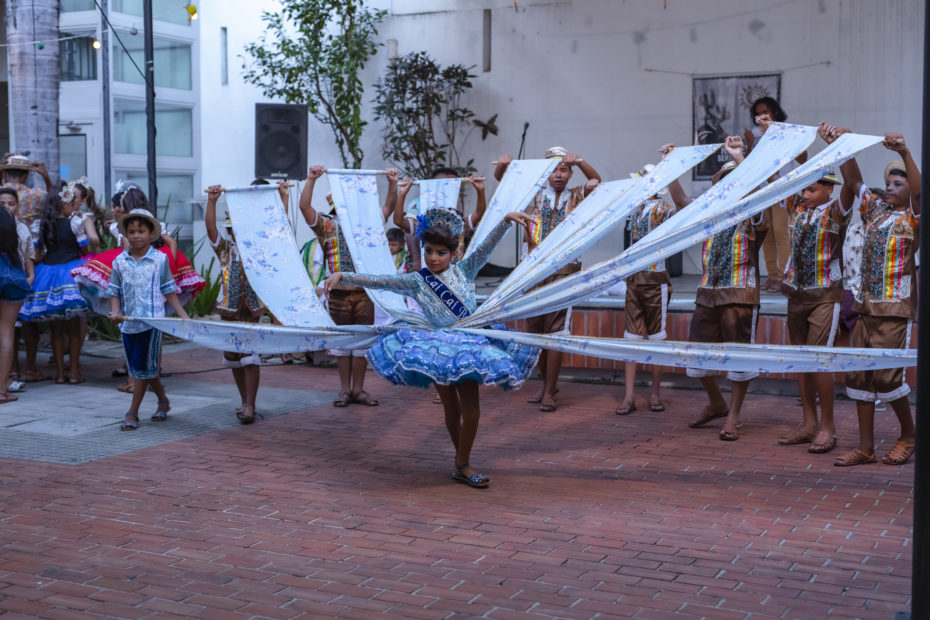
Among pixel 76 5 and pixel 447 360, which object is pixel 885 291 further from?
pixel 76 5

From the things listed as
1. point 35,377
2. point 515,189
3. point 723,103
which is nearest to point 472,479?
point 515,189

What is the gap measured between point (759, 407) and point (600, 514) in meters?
3.35

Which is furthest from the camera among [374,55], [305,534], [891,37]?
[374,55]

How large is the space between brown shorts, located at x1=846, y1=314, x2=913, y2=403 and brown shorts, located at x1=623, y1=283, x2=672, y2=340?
6.69 feet

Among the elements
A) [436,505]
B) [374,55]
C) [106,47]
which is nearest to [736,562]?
[436,505]

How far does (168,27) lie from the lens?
674 inches

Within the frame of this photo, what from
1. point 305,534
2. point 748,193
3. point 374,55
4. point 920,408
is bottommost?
point 305,534

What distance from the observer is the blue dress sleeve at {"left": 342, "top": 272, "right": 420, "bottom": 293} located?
5671 mm

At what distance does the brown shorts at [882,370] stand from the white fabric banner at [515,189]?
7.14 ft

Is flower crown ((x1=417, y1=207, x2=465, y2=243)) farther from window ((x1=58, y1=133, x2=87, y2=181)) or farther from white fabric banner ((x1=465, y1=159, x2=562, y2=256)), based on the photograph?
window ((x1=58, y1=133, x2=87, y2=181))

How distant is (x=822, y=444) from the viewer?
6.39m

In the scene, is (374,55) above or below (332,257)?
above

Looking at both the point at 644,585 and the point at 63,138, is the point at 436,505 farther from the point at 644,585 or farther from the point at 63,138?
the point at 63,138

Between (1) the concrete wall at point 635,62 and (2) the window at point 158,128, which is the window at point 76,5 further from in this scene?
(1) the concrete wall at point 635,62
